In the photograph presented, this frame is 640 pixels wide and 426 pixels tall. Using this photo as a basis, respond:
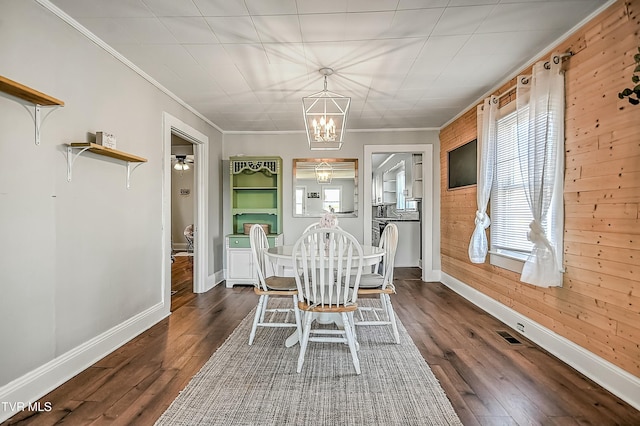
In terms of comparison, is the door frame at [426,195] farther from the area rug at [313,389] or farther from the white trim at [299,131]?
the area rug at [313,389]

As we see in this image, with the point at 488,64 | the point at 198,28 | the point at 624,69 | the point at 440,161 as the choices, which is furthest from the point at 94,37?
the point at 440,161

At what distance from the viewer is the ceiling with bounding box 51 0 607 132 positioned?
2.06m

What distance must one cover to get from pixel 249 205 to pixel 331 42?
11.1 feet

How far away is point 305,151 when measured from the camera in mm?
5270

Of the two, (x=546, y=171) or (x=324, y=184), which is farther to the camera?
(x=324, y=184)

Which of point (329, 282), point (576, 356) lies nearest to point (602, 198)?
point (576, 356)

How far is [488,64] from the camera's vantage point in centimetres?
287

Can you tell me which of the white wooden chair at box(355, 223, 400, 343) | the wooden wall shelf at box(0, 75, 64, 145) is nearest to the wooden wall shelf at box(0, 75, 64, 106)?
the wooden wall shelf at box(0, 75, 64, 145)

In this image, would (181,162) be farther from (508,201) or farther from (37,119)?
(508,201)

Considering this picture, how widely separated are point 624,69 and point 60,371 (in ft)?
13.0

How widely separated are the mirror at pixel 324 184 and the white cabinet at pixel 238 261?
915 mm

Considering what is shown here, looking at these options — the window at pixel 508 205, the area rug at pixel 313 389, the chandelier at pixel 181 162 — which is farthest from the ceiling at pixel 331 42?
the chandelier at pixel 181 162

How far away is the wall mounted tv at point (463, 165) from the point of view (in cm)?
391

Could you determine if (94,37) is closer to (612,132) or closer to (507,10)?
(507,10)
